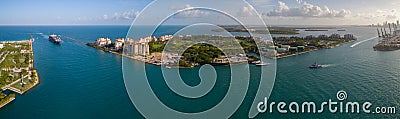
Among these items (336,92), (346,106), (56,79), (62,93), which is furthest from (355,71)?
(56,79)

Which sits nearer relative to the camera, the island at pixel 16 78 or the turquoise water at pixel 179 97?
the turquoise water at pixel 179 97

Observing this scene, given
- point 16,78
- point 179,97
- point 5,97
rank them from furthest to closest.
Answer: point 16,78, point 5,97, point 179,97

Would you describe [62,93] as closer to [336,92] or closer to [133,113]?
[133,113]
